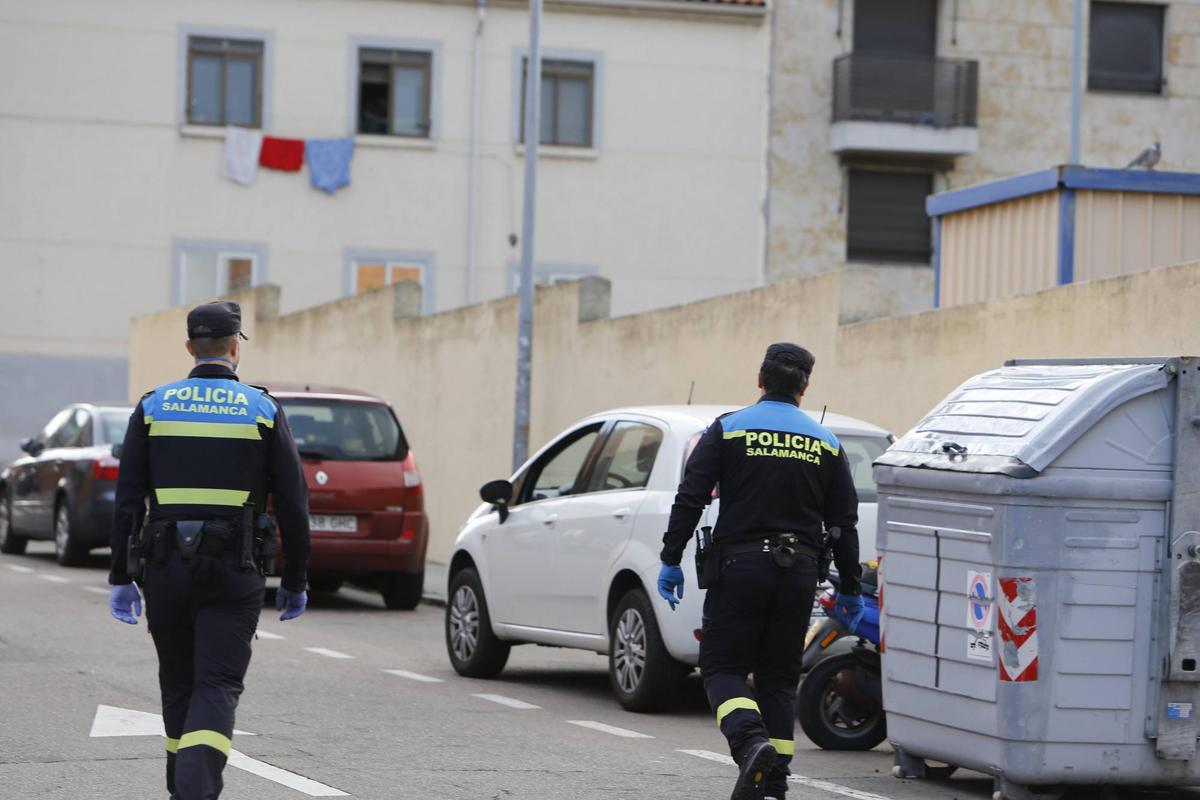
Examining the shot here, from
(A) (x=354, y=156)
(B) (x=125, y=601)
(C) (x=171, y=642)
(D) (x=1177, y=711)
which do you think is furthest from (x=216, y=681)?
(A) (x=354, y=156)

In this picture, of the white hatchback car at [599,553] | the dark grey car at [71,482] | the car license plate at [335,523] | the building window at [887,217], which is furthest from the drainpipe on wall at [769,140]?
the white hatchback car at [599,553]

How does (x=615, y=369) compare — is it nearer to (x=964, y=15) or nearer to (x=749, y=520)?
(x=749, y=520)

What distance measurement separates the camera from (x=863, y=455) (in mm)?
11062

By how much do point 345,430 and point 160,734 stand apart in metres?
7.58

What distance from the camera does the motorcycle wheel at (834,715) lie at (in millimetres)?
9445

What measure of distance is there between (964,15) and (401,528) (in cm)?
2094

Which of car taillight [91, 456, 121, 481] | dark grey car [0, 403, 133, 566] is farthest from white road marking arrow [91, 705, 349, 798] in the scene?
car taillight [91, 456, 121, 481]

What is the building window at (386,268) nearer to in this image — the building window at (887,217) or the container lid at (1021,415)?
the building window at (887,217)

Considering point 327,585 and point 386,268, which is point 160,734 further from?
point 386,268

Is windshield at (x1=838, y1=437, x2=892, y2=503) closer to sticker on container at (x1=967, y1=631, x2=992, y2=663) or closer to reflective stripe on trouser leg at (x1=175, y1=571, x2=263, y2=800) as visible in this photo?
sticker on container at (x1=967, y1=631, x2=992, y2=663)

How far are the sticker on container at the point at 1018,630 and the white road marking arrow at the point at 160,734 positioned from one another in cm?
253

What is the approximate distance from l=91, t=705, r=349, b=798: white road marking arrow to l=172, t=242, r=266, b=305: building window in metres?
23.7

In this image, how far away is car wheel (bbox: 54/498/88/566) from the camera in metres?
19.7

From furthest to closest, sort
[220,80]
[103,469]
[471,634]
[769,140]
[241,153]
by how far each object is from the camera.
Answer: [769,140] < [220,80] < [241,153] < [103,469] < [471,634]
